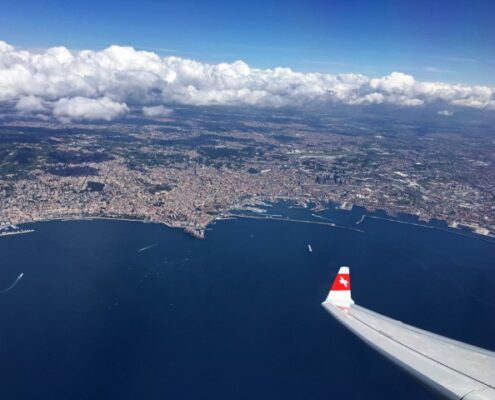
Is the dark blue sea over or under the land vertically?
over

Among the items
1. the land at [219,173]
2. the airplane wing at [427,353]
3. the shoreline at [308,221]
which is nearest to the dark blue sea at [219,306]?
the shoreline at [308,221]

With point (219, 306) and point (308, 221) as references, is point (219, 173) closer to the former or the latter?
point (308, 221)

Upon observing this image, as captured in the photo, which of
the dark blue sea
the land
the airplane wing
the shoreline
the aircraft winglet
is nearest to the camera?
the airplane wing

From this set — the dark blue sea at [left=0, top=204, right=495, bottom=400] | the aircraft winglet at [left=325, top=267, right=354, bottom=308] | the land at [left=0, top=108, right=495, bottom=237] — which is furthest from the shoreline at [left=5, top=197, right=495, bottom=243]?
the aircraft winglet at [left=325, top=267, right=354, bottom=308]

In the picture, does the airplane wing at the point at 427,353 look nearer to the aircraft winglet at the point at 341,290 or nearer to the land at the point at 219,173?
the aircraft winglet at the point at 341,290

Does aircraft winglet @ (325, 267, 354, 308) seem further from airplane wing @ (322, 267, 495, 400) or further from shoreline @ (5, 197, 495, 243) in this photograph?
shoreline @ (5, 197, 495, 243)

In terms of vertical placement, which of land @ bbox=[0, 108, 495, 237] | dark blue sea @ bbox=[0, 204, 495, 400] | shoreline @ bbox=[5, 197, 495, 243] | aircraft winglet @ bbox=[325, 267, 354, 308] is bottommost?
land @ bbox=[0, 108, 495, 237]

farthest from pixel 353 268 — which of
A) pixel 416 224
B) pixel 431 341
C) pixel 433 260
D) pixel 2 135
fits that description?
pixel 2 135

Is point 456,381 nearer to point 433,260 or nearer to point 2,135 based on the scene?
point 433,260
